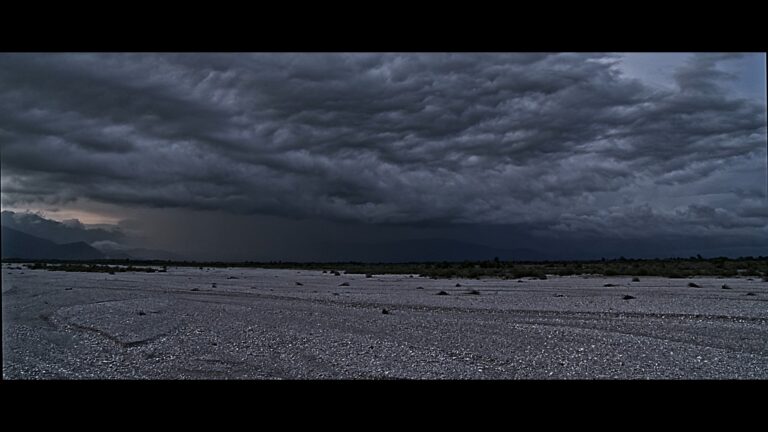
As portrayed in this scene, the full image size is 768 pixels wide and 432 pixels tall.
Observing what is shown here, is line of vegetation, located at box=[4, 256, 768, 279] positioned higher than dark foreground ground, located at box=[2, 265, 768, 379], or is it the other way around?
line of vegetation, located at box=[4, 256, 768, 279]

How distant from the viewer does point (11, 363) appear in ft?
36.3

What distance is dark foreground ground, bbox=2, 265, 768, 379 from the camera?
10.4 meters

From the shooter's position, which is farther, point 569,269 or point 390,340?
point 569,269

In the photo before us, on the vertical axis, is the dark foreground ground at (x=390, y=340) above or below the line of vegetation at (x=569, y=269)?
below

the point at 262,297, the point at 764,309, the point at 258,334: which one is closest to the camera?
the point at 258,334

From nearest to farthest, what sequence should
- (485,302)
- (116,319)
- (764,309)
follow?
(116,319) < (764,309) < (485,302)

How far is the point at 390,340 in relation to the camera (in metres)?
13.5

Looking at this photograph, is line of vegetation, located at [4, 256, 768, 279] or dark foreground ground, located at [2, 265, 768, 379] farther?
line of vegetation, located at [4, 256, 768, 279]

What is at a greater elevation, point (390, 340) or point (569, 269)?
point (569, 269)

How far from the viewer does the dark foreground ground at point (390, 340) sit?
10.4 meters

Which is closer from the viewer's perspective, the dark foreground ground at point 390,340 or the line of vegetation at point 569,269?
the dark foreground ground at point 390,340

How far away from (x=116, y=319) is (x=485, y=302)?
13.8 meters
